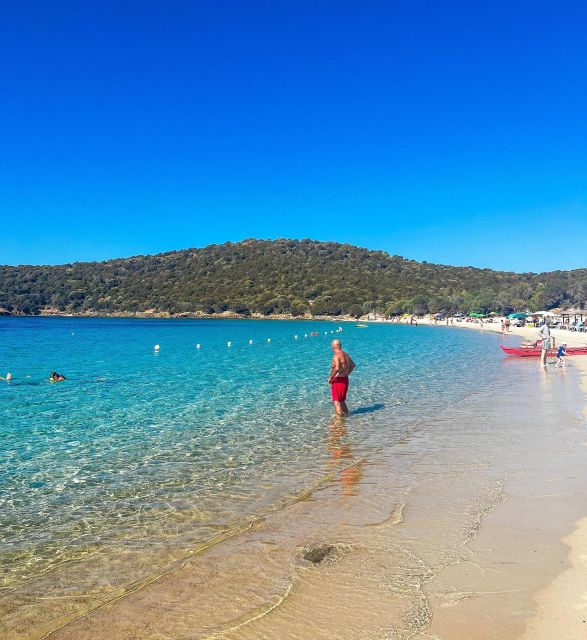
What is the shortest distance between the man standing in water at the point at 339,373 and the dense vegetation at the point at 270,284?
98659mm

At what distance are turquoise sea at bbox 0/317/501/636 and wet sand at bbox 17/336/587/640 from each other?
23.0 inches

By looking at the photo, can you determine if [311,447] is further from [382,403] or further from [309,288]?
[309,288]

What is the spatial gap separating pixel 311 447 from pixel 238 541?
434cm

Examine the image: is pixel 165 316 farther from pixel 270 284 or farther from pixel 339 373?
pixel 339 373

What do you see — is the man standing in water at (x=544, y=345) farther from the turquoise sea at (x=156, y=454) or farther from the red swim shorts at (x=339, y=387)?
the red swim shorts at (x=339, y=387)

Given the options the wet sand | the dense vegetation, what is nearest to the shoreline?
the dense vegetation

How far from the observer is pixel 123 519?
20.9 feet

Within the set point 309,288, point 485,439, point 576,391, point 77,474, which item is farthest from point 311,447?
point 309,288

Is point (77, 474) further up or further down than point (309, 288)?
further down

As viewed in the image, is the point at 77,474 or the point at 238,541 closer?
the point at 238,541

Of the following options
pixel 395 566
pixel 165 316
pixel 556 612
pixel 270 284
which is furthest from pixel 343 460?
pixel 270 284

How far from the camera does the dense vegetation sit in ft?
395

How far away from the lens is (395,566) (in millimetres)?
4801

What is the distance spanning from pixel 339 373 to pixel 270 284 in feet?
428
